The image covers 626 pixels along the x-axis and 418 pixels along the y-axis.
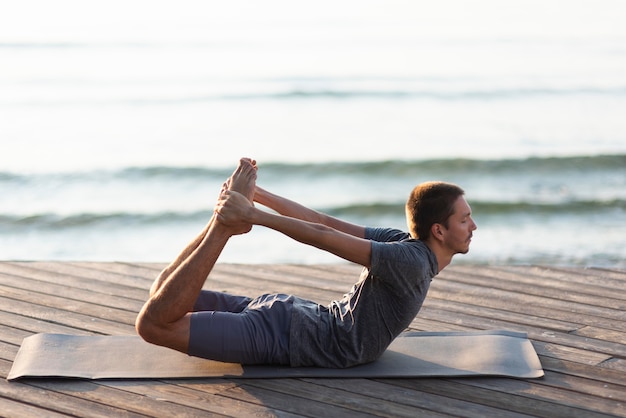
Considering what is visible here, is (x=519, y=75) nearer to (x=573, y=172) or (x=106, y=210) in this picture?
(x=573, y=172)

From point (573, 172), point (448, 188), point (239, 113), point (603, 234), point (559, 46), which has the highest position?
point (559, 46)

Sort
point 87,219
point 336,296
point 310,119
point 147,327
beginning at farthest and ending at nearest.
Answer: point 310,119, point 87,219, point 336,296, point 147,327

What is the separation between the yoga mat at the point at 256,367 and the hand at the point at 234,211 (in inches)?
20.2

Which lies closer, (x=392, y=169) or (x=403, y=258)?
(x=403, y=258)

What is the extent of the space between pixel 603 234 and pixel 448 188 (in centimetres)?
373

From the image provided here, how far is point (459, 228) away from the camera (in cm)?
Answer: 292

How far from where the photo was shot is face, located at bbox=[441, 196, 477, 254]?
2912mm

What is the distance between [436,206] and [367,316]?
43cm

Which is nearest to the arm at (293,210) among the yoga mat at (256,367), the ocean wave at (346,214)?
the yoga mat at (256,367)

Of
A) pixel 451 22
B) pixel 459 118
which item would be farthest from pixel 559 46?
pixel 459 118

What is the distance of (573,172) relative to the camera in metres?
8.47

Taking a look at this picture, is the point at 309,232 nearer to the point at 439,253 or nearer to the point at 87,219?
the point at 439,253

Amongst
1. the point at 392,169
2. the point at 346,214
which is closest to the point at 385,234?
the point at 346,214

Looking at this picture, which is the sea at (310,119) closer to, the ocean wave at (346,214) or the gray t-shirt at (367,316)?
the ocean wave at (346,214)
